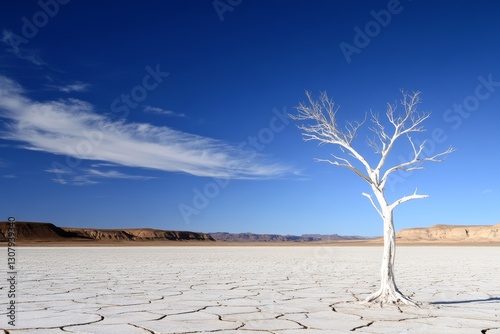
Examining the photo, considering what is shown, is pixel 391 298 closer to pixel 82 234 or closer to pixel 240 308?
pixel 240 308

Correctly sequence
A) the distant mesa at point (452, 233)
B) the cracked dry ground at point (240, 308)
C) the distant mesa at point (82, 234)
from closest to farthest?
the cracked dry ground at point (240, 308) → the distant mesa at point (82, 234) → the distant mesa at point (452, 233)

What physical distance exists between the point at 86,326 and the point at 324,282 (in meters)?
5.66

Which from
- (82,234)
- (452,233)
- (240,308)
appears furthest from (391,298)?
(452,233)

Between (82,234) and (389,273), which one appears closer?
(389,273)

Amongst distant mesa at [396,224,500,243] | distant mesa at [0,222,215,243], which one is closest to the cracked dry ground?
distant mesa at [0,222,215,243]

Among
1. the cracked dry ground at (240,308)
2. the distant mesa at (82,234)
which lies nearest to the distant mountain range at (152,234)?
the distant mesa at (82,234)

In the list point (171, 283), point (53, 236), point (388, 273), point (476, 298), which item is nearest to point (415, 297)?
point (476, 298)

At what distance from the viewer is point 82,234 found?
9681 cm

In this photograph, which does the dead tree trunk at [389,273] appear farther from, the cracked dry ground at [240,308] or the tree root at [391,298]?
the cracked dry ground at [240,308]

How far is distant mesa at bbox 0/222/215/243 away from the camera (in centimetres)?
7931

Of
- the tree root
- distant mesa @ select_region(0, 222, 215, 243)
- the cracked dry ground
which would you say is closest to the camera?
the cracked dry ground

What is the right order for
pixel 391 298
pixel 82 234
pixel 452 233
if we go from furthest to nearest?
pixel 452 233 < pixel 82 234 < pixel 391 298

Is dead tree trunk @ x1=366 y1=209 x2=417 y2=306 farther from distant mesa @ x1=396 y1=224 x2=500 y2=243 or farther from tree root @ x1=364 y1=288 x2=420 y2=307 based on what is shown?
distant mesa @ x1=396 y1=224 x2=500 y2=243

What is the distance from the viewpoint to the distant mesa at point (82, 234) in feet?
260
